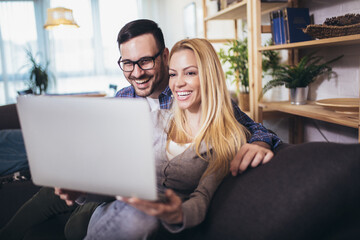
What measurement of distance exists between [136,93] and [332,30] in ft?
3.64

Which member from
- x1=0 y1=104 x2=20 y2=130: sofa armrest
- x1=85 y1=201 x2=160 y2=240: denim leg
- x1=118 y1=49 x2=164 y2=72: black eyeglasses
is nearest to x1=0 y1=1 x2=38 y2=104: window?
x1=0 y1=104 x2=20 y2=130: sofa armrest

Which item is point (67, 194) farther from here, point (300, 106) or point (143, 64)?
point (300, 106)

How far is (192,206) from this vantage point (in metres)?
0.94

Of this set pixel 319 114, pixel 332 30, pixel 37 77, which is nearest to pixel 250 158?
pixel 319 114

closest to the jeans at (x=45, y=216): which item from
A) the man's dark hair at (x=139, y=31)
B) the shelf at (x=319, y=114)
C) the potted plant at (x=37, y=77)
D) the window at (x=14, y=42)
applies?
the man's dark hair at (x=139, y=31)

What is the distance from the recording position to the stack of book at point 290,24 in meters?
2.08

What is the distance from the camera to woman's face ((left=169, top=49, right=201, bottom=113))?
1316mm

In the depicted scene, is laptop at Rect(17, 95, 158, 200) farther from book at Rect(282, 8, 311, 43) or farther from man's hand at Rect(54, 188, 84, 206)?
book at Rect(282, 8, 311, 43)

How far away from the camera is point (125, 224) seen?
0.90 m

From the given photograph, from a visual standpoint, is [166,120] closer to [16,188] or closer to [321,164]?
[321,164]

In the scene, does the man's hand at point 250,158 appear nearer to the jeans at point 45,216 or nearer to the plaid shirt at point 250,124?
the plaid shirt at point 250,124

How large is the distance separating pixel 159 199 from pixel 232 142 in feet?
1.66

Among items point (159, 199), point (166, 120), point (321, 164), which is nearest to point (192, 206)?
point (159, 199)

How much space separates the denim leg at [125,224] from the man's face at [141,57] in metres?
0.91
